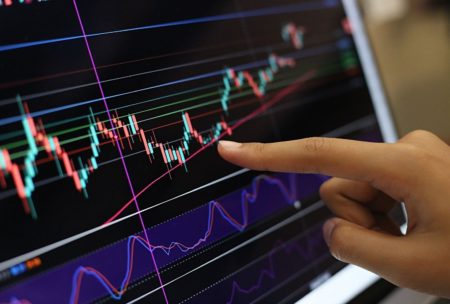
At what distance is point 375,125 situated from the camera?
3.14 feet

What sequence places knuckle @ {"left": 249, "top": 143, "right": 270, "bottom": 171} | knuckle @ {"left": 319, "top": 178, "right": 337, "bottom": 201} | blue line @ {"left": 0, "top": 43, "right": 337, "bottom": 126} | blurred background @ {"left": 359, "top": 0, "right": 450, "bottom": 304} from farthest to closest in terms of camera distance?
blurred background @ {"left": 359, "top": 0, "right": 450, "bottom": 304} → knuckle @ {"left": 319, "top": 178, "right": 337, "bottom": 201} → knuckle @ {"left": 249, "top": 143, "right": 270, "bottom": 171} → blue line @ {"left": 0, "top": 43, "right": 337, "bottom": 126}

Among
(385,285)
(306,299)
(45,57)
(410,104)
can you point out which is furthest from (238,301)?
(410,104)

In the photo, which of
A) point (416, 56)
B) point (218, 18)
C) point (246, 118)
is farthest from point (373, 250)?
point (416, 56)

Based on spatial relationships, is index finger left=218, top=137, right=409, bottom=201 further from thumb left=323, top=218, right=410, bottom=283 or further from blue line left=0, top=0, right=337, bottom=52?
blue line left=0, top=0, right=337, bottom=52

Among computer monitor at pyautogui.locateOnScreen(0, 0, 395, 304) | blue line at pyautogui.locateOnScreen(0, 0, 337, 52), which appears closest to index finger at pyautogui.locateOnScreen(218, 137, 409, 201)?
computer monitor at pyautogui.locateOnScreen(0, 0, 395, 304)

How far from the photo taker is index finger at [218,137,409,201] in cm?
57

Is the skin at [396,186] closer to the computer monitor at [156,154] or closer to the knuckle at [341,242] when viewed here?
the knuckle at [341,242]

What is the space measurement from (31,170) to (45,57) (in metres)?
0.14

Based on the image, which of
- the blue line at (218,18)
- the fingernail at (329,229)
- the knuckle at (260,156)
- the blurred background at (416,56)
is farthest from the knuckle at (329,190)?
the blurred background at (416,56)

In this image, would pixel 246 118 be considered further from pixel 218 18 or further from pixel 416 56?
pixel 416 56

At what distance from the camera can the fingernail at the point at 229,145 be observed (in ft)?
2.09

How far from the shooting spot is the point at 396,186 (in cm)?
58

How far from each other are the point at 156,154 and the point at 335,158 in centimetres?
23

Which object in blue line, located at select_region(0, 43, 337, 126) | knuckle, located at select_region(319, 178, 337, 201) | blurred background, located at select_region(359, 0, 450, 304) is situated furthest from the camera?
blurred background, located at select_region(359, 0, 450, 304)
